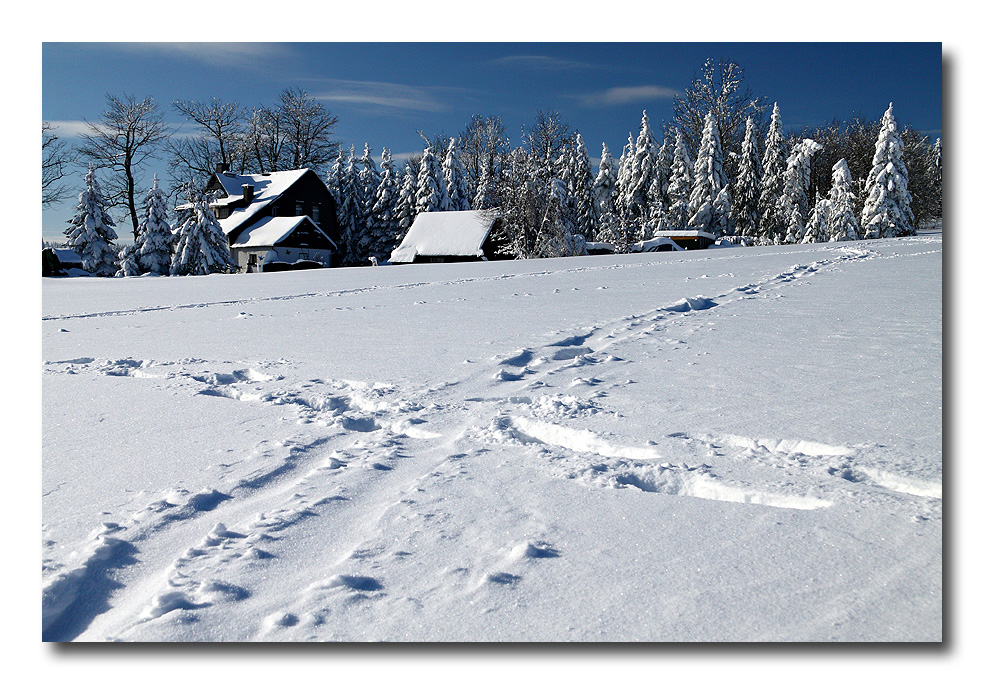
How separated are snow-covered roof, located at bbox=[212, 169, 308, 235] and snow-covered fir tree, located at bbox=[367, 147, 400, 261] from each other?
5201 mm

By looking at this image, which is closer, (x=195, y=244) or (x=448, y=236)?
(x=195, y=244)

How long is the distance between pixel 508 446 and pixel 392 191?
1476 inches

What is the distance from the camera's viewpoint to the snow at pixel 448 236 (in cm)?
2897

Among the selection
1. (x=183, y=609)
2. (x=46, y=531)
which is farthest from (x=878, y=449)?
(x=46, y=531)

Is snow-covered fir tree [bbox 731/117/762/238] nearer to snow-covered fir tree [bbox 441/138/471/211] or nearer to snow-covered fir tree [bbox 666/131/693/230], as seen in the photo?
snow-covered fir tree [bbox 666/131/693/230]

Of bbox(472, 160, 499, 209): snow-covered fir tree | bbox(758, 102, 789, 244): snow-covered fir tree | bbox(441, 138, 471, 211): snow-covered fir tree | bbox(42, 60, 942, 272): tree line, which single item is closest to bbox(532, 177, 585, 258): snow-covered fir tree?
bbox(42, 60, 942, 272): tree line

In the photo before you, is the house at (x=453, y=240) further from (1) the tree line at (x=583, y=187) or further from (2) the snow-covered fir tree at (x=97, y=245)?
(2) the snow-covered fir tree at (x=97, y=245)

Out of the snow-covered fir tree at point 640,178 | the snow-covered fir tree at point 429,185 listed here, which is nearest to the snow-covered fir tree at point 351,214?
the snow-covered fir tree at point 429,185

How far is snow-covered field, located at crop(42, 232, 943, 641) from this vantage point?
152 cm

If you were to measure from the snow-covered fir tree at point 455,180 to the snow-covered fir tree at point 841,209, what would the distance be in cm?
2168

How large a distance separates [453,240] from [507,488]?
27785mm

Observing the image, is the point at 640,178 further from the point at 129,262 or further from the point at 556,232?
the point at 129,262

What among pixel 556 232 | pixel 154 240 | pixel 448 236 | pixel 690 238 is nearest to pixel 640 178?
pixel 690 238

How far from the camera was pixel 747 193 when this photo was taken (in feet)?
117
